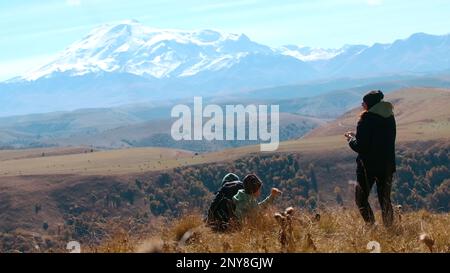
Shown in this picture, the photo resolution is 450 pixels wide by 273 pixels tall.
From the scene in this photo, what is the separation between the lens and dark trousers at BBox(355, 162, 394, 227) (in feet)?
30.2

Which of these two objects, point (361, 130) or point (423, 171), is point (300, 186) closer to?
point (423, 171)

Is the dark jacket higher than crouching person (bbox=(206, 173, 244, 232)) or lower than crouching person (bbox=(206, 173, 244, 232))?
higher

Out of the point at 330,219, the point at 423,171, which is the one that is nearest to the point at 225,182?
the point at 330,219

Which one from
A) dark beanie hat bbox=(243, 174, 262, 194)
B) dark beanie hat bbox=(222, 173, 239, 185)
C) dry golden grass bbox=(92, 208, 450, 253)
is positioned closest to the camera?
dry golden grass bbox=(92, 208, 450, 253)

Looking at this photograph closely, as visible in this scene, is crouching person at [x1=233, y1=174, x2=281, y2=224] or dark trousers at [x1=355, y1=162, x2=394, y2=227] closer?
dark trousers at [x1=355, y1=162, x2=394, y2=227]

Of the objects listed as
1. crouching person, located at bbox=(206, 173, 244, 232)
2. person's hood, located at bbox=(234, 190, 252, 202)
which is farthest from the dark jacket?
crouching person, located at bbox=(206, 173, 244, 232)

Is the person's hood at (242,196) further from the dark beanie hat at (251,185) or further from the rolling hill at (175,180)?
the rolling hill at (175,180)

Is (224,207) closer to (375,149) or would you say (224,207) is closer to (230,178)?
(230,178)

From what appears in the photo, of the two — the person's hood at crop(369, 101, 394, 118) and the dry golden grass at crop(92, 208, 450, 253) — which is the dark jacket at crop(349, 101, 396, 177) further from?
the dry golden grass at crop(92, 208, 450, 253)

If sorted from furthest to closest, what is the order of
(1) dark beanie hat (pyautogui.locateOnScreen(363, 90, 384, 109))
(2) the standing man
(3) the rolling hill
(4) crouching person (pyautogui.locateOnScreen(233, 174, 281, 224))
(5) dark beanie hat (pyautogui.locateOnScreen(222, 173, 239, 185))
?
1. (3) the rolling hill
2. (5) dark beanie hat (pyautogui.locateOnScreen(222, 173, 239, 185))
3. (1) dark beanie hat (pyautogui.locateOnScreen(363, 90, 384, 109))
4. (4) crouching person (pyautogui.locateOnScreen(233, 174, 281, 224))
5. (2) the standing man
